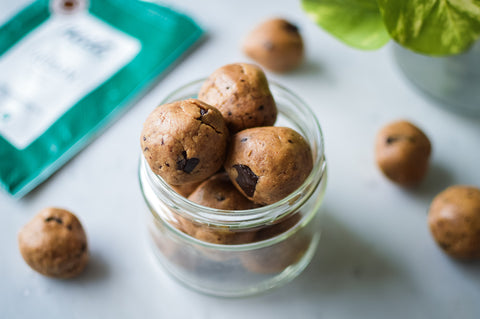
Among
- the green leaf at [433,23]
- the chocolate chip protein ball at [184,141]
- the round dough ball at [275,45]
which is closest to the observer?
the chocolate chip protein ball at [184,141]

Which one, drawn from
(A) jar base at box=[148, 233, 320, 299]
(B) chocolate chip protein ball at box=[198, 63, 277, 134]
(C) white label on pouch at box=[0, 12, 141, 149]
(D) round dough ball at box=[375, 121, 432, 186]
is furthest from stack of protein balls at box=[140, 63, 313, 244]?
(C) white label on pouch at box=[0, 12, 141, 149]

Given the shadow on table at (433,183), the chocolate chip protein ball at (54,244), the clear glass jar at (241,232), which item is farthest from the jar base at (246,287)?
the shadow on table at (433,183)

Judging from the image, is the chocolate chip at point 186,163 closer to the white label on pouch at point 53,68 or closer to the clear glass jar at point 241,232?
the clear glass jar at point 241,232

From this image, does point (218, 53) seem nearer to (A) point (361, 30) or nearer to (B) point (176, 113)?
(A) point (361, 30)

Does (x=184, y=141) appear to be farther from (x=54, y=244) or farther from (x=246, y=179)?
(x=54, y=244)

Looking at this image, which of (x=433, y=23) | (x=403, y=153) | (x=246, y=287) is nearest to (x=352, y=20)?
(x=433, y=23)
